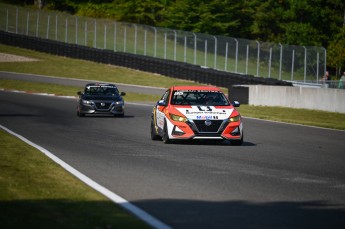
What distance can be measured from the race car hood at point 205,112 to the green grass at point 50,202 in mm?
5965

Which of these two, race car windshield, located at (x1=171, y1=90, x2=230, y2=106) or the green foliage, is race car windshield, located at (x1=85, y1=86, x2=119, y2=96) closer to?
race car windshield, located at (x1=171, y1=90, x2=230, y2=106)

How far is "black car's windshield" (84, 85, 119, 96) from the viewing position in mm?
34250

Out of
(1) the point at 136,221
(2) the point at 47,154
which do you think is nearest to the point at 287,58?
(2) the point at 47,154

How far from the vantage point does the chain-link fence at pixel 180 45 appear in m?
45.3

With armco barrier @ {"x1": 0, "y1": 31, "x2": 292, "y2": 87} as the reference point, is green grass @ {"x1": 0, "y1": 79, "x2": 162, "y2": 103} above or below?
below

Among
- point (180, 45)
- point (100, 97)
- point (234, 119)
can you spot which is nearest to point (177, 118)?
point (234, 119)

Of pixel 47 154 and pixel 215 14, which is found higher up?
pixel 215 14

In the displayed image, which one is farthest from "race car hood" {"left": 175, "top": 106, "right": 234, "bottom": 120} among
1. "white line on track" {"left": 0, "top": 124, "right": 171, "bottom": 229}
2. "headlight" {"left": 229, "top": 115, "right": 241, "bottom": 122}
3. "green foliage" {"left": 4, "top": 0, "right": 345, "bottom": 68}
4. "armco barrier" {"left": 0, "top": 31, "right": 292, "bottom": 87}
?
"green foliage" {"left": 4, "top": 0, "right": 345, "bottom": 68}

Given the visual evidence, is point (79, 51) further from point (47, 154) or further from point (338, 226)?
point (338, 226)

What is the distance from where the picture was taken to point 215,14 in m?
82.1

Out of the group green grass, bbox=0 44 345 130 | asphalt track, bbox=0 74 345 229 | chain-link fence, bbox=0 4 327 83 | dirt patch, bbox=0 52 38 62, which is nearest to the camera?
asphalt track, bbox=0 74 345 229

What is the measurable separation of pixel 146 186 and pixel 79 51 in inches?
1977

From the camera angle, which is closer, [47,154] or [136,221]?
[136,221]

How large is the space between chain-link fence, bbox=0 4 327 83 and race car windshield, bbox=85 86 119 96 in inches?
521
